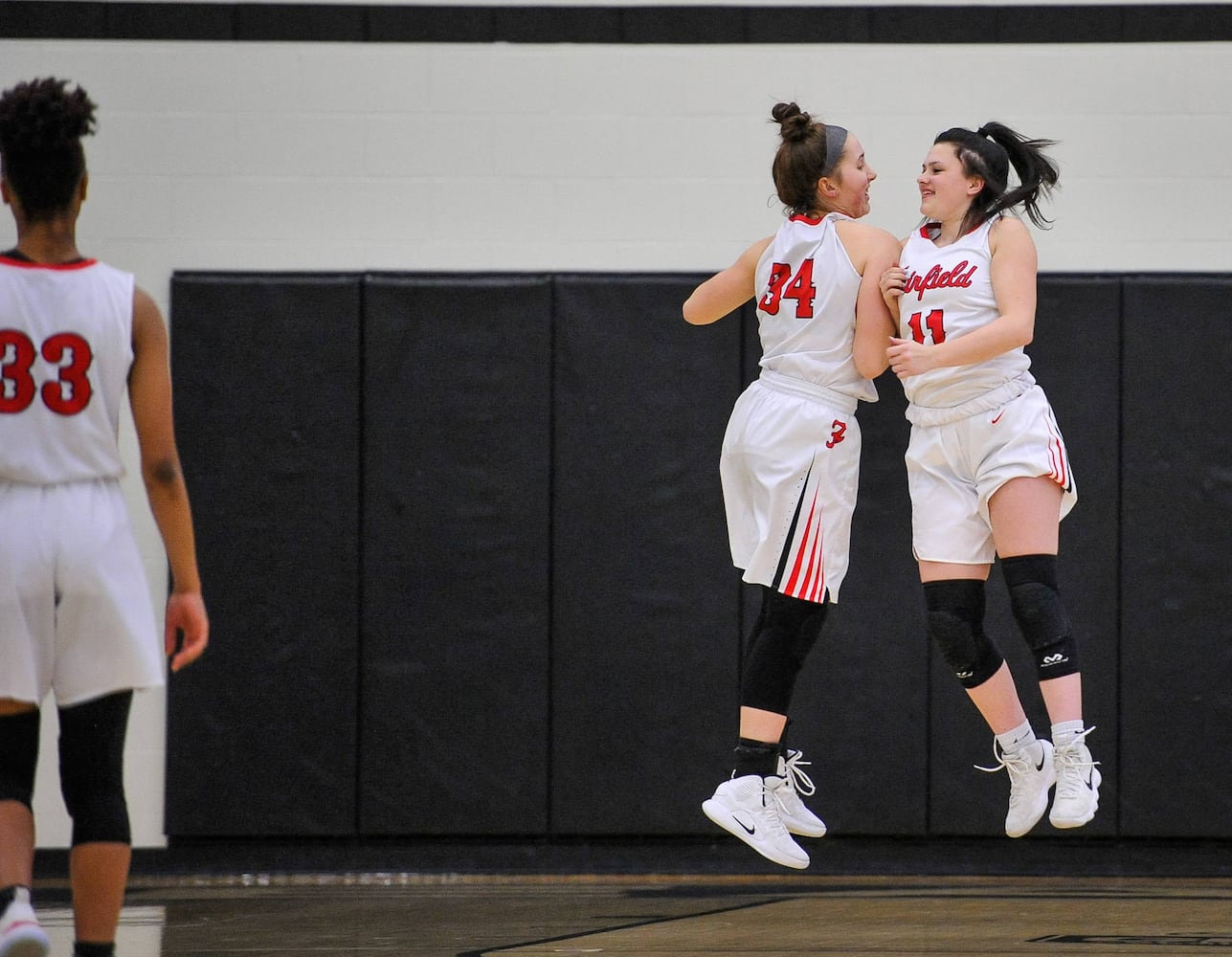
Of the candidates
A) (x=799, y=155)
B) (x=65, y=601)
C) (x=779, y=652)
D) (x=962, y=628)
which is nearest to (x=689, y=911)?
(x=779, y=652)

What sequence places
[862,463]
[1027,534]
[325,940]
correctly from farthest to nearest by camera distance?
[862,463] → [325,940] → [1027,534]

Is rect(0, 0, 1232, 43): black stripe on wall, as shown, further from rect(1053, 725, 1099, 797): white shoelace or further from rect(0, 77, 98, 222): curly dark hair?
rect(0, 77, 98, 222): curly dark hair

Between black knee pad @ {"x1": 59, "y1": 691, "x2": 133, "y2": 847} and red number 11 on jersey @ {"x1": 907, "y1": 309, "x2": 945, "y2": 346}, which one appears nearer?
black knee pad @ {"x1": 59, "y1": 691, "x2": 133, "y2": 847}

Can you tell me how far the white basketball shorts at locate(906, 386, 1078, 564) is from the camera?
3.86m

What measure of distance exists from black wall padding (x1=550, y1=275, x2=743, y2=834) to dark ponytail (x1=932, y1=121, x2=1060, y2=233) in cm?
198

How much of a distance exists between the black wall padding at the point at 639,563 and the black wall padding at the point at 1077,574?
84cm

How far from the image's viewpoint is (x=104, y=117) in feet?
19.8

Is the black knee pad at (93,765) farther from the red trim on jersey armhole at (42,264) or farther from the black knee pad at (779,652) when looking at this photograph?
the black knee pad at (779,652)

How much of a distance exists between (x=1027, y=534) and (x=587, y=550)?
236 cm

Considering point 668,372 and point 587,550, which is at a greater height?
point 668,372

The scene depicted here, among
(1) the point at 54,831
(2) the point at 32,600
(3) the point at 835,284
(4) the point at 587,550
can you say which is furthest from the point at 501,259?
(2) the point at 32,600

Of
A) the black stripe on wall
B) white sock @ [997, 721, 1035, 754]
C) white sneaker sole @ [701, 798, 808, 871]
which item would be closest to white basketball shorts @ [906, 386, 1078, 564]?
white sock @ [997, 721, 1035, 754]

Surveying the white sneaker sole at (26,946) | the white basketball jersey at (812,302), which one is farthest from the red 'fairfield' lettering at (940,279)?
the white sneaker sole at (26,946)

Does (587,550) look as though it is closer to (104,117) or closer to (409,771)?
(409,771)
